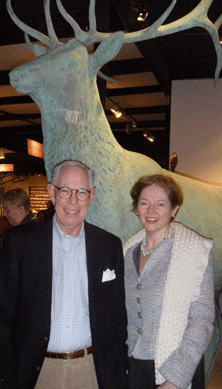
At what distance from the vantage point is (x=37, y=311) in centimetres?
129

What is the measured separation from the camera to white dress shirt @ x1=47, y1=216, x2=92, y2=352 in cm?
132

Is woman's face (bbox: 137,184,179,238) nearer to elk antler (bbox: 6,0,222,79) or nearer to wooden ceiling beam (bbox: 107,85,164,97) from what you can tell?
elk antler (bbox: 6,0,222,79)

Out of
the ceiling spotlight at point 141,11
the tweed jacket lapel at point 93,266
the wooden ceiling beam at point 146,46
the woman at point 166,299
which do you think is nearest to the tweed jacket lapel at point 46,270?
the tweed jacket lapel at point 93,266

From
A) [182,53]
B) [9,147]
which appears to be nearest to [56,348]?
[182,53]

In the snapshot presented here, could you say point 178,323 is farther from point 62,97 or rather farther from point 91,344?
point 62,97

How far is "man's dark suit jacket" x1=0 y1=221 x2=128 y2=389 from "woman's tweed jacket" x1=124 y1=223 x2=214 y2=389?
83 mm

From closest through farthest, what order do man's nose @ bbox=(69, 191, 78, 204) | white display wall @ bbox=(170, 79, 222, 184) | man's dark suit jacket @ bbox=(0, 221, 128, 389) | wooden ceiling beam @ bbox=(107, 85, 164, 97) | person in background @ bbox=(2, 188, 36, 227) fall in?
1. man's dark suit jacket @ bbox=(0, 221, 128, 389)
2. man's nose @ bbox=(69, 191, 78, 204)
3. person in background @ bbox=(2, 188, 36, 227)
4. white display wall @ bbox=(170, 79, 222, 184)
5. wooden ceiling beam @ bbox=(107, 85, 164, 97)

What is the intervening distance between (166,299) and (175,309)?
0.05m

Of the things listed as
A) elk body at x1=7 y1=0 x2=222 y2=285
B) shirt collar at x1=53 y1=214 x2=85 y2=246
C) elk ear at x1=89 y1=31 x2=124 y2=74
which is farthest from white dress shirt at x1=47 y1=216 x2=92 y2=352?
elk ear at x1=89 y1=31 x2=124 y2=74

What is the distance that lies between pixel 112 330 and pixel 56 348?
0.22 m

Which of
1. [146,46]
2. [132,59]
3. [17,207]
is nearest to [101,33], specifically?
[17,207]

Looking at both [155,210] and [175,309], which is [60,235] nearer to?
[155,210]

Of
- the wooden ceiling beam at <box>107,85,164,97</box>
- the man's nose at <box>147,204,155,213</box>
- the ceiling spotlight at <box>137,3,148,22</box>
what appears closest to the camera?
the man's nose at <box>147,204,155,213</box>

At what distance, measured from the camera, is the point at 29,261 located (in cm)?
132
